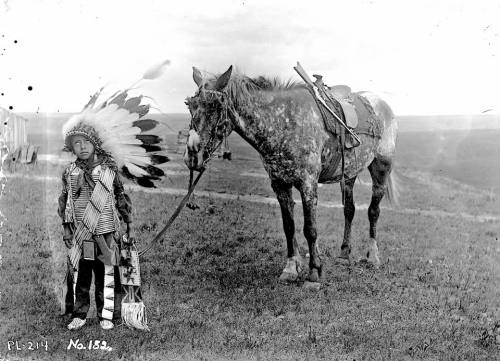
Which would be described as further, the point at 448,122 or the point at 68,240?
the point at 448,122

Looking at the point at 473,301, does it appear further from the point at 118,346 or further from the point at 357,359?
the point at 118,346

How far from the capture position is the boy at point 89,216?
435 cm

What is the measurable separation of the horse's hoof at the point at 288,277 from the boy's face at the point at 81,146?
9.50ft

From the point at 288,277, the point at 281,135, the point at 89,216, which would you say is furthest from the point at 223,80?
the point at 288,277

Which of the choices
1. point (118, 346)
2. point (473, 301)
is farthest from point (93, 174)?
point (473, 301)

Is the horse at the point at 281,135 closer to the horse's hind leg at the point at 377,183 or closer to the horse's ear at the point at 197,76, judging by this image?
the horse's ear at the point at 197,76

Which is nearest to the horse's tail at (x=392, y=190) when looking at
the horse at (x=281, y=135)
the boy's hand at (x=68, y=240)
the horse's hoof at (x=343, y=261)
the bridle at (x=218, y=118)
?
the horse at (x=281, y=135)

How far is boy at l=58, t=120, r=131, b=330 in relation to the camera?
14.3ft

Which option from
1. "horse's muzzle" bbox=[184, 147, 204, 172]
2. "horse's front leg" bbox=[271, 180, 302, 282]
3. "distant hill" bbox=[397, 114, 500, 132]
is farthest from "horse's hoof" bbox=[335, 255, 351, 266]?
"horse's muzzle" bbox=[184, 147, 204, 172]

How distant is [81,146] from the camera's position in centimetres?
428

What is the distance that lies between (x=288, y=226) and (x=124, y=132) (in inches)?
99.2

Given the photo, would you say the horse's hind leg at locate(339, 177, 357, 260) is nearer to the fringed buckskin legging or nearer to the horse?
the horse

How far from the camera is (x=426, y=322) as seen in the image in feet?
16.0

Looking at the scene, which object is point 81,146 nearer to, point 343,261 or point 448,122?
point 343,261
